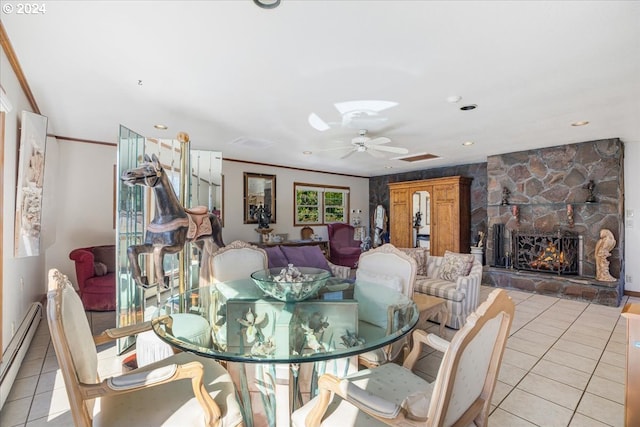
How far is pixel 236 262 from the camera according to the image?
3023 millimetres

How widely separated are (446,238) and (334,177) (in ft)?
10.2

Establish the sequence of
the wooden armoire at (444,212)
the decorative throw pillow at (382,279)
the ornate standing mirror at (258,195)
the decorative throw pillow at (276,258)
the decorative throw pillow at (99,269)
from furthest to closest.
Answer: the wooden armoire at (444,212), the ornate standing mirror at (258,195), the decorative throw pillow at (99,269), the decorative throw pillow at (276,258), the decorative throw pillow at (382,279)

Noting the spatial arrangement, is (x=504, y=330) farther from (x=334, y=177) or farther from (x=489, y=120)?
(x=334, y=177)

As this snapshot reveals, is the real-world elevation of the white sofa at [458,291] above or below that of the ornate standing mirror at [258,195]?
below

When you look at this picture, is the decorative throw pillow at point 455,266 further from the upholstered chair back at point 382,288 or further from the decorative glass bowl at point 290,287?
the decorative glass bowl at point 290,287

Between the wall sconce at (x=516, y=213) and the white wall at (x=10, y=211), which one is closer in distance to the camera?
the white wall at (x=10, y=211)

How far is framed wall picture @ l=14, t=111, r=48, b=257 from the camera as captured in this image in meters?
2.47

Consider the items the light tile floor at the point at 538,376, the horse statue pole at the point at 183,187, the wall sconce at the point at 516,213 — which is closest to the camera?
the light tile floor at the point at 538,376

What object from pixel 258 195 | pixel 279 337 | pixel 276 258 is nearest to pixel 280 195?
pixel 258 195

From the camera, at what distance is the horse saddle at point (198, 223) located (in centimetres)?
239

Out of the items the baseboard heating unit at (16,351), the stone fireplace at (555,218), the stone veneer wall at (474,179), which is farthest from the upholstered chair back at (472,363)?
the stone veneer wall at (474,179)

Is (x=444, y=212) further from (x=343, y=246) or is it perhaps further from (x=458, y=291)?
(x=458, y=291)

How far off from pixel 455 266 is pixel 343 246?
3.21 m

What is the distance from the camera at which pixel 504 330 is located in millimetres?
1270
